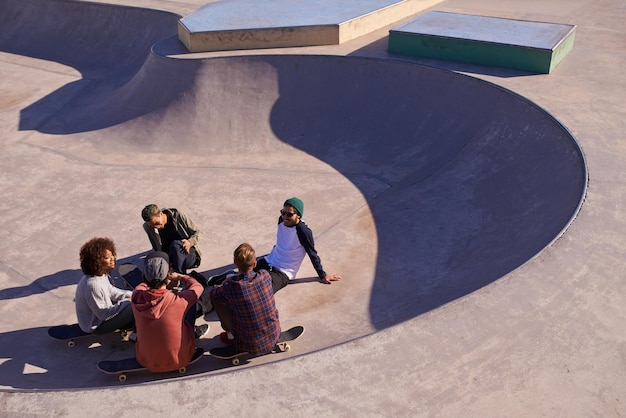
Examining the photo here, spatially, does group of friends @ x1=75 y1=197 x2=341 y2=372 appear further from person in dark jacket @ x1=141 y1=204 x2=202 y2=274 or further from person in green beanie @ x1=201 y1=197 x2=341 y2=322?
person in dark jacket @ x1=141 y1=204 x2=202 y2=274

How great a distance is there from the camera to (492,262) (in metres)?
6.70

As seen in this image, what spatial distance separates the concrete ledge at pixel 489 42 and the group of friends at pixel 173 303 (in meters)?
6.08

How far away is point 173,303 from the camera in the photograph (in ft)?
16.0

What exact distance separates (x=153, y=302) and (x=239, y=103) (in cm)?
689

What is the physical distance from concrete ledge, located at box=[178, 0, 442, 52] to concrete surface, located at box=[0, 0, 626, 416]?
0.45m

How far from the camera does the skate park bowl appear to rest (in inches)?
262

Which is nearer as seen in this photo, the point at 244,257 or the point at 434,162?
the point at 244,257

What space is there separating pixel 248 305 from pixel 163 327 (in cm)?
68

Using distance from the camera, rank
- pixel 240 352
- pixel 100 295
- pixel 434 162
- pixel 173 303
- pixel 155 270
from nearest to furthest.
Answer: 1. pixel 155 270
2. pixel 173 303
3. pixel 240 352
4. pixel 100 295
5. pixel 434 162

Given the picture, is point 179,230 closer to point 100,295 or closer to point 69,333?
point 100,295

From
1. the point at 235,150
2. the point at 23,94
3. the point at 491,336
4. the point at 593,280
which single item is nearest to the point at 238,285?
the point at 491,336

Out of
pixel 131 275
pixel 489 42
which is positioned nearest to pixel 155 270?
pixel 131 275

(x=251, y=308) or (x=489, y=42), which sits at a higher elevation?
(x=489, y=42)

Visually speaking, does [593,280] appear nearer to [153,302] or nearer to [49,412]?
[153,302]
